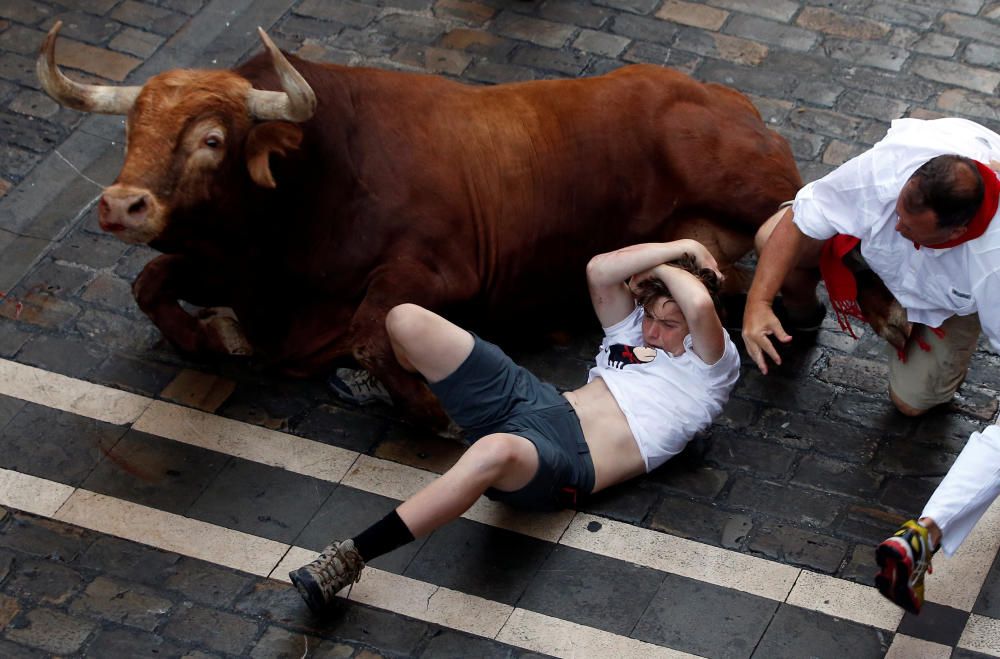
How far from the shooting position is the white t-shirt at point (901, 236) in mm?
4941

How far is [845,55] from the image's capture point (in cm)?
761

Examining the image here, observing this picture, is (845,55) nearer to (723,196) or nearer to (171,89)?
(723,196)

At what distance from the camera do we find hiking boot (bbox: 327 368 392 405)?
5805 millimetres

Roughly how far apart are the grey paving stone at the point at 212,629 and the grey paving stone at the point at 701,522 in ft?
5.16

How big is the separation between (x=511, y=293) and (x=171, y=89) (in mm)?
1695

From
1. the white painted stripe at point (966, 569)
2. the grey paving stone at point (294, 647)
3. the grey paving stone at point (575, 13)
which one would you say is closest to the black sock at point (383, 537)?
the grey paving stone at point (294, 647)

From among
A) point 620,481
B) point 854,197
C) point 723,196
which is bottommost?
point 620,481

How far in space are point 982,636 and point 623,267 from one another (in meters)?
1.90

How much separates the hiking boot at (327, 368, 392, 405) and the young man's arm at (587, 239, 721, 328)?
98 cm

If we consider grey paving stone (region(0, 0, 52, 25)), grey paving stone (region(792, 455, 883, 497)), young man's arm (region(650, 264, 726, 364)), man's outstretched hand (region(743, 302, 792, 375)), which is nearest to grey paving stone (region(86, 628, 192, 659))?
young man's arm (region(650, 264, 726, 364))

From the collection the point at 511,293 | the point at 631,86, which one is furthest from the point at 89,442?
the point at 631,86

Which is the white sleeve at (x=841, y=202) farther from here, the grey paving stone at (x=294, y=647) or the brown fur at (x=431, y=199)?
the grey paving stone at (x=294, y=647)

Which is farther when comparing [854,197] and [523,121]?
[523,121]

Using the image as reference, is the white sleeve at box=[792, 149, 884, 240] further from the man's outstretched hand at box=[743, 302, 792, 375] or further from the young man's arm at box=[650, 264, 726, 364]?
the young man's arm at box=[650, 264, 726, 364]
